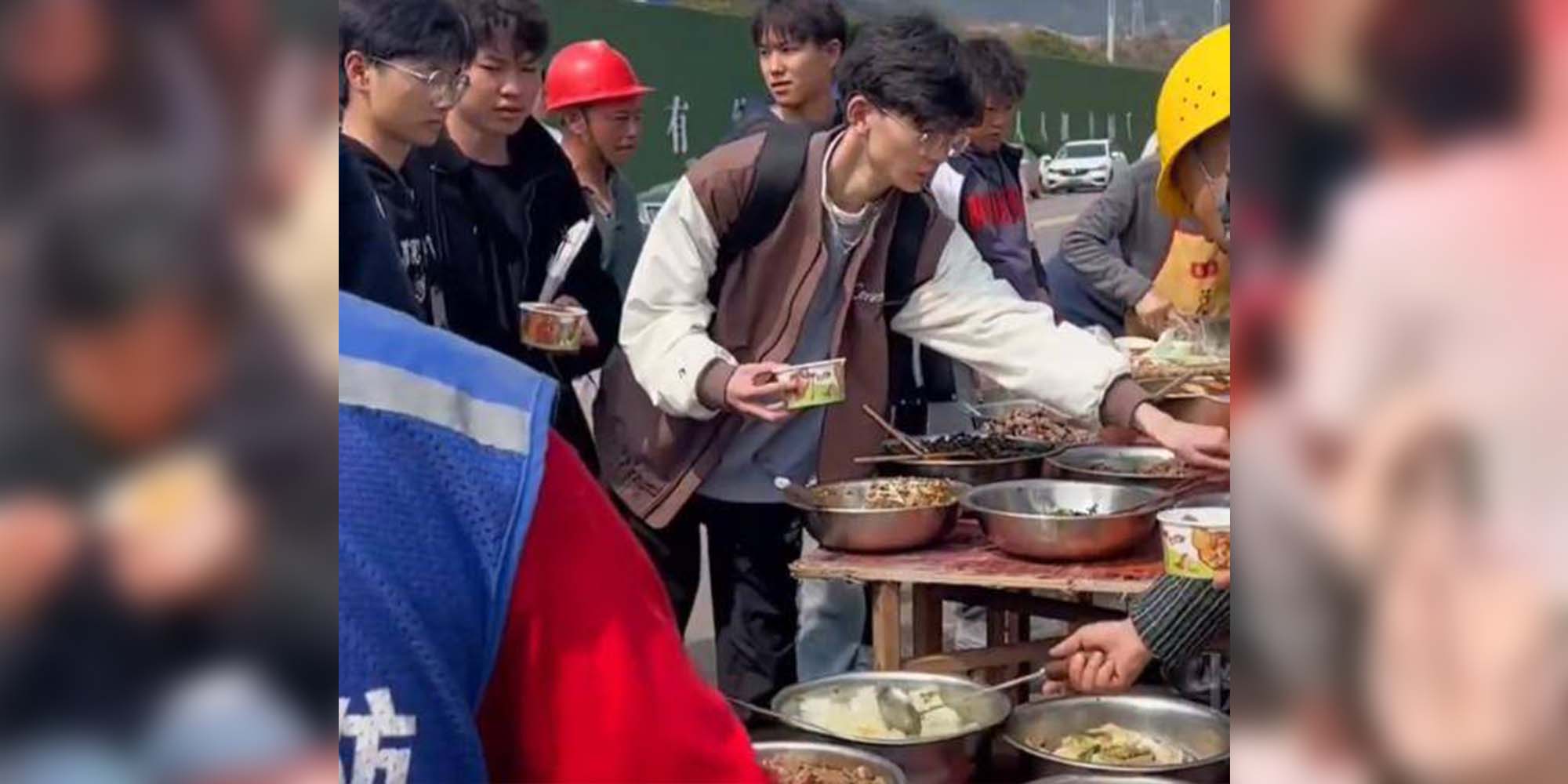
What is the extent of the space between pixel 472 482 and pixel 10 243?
0.49 metres

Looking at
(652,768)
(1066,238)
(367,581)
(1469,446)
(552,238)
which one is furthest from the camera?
(1066,238)

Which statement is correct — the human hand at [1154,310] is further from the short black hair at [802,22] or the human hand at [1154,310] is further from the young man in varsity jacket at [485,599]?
the young man in varsity jacket at [485,599]

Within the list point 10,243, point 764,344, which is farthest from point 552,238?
point 10,243

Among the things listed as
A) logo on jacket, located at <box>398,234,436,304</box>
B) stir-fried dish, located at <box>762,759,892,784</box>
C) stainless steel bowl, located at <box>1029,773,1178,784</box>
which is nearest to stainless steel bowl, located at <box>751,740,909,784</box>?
stir-fried dish, located at <box>762,759,892,784</box>

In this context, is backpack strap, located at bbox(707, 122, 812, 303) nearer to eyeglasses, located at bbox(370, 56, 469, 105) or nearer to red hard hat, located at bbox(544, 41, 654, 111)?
eyeglasses, located at bbox(370, 56, 469, 105)

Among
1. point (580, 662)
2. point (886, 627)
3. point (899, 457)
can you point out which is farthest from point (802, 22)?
point (580, 662)

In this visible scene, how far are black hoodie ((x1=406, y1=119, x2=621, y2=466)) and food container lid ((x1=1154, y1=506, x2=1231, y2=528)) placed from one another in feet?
4.31

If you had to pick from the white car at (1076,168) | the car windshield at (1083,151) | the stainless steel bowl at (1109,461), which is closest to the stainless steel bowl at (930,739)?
the stainless steel bowl at (1109,461)

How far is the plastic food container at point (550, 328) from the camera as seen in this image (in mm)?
2973

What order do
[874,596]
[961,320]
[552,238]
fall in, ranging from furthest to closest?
[552,238] < [961,320] < [874,596]

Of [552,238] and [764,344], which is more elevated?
[552,238]

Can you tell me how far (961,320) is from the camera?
10.4ft

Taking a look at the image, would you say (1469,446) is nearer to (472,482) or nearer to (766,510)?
(472,482)

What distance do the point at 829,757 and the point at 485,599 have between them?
3.69 feet
